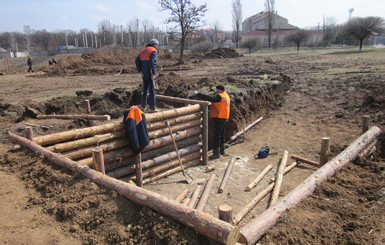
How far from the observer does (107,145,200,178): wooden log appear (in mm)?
6145

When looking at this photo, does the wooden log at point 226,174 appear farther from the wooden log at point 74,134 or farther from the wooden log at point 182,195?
the wooden log at point 74,134

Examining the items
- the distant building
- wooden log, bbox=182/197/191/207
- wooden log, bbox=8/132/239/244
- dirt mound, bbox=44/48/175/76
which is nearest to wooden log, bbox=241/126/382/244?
wooden log, bbox=8/132/239/244

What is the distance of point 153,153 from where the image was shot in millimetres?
7094

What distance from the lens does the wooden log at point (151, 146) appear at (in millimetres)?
5812

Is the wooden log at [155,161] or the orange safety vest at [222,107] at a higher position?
the orange safety vest at [222,107]

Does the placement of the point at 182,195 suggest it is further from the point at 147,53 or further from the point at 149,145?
the point at 147,53

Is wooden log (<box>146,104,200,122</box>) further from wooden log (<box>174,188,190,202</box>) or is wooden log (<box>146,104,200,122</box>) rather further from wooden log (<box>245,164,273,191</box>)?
wooden log (<box>245,164,273,191</box>)

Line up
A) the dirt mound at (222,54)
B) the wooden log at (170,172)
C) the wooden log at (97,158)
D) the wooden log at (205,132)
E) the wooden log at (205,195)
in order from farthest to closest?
the dirt mound at (222,54)
the wooden log at (205,132)
the wooden log at (170,172)
the wooden log at (205,195)
the wooden log at (97,158)

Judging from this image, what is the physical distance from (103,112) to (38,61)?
43.4 m

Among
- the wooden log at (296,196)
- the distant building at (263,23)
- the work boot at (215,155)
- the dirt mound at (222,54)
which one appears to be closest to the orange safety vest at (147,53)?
the work boot at (215,155)

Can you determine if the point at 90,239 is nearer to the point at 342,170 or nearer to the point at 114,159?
the point at 114,159

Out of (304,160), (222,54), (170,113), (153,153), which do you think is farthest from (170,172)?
(222,54)

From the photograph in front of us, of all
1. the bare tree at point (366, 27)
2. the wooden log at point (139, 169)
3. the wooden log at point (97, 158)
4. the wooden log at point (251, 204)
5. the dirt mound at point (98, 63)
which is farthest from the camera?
the bare tree at point (366, 27)

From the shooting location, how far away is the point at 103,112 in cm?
1145
